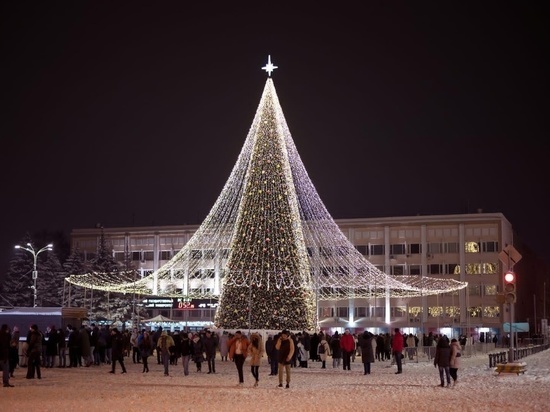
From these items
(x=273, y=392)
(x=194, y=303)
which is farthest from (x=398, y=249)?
(x=273, y=392)

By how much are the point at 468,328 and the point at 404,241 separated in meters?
13.0

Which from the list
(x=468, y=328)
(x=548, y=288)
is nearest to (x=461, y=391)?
(x=468, y=328)

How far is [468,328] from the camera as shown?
84125 millimetres

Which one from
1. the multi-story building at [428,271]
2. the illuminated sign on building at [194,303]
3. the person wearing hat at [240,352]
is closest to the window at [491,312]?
the multi-story building at [428,271]

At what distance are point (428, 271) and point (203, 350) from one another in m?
64.2

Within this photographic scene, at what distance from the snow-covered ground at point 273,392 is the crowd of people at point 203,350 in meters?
0.53

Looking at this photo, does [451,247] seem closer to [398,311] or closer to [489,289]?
[489,289]

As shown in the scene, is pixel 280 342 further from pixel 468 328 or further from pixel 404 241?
pixel 404 241

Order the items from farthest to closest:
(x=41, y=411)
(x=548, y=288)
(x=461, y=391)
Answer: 1. (x=548, y=288)
2. (x=461, y=391)
3. (x=41, y=411)

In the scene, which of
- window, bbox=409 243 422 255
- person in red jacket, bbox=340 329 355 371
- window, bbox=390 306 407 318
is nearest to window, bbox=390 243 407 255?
window, bbox=409 243 422 255

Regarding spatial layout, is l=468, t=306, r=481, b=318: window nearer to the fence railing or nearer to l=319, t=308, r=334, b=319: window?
l=319, t=308, r=334, b=319: window

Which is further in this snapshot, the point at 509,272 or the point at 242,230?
the point at 242,230

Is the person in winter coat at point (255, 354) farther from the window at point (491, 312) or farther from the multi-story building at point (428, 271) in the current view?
the window at point (491, 312)

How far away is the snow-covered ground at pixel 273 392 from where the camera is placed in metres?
18.0
